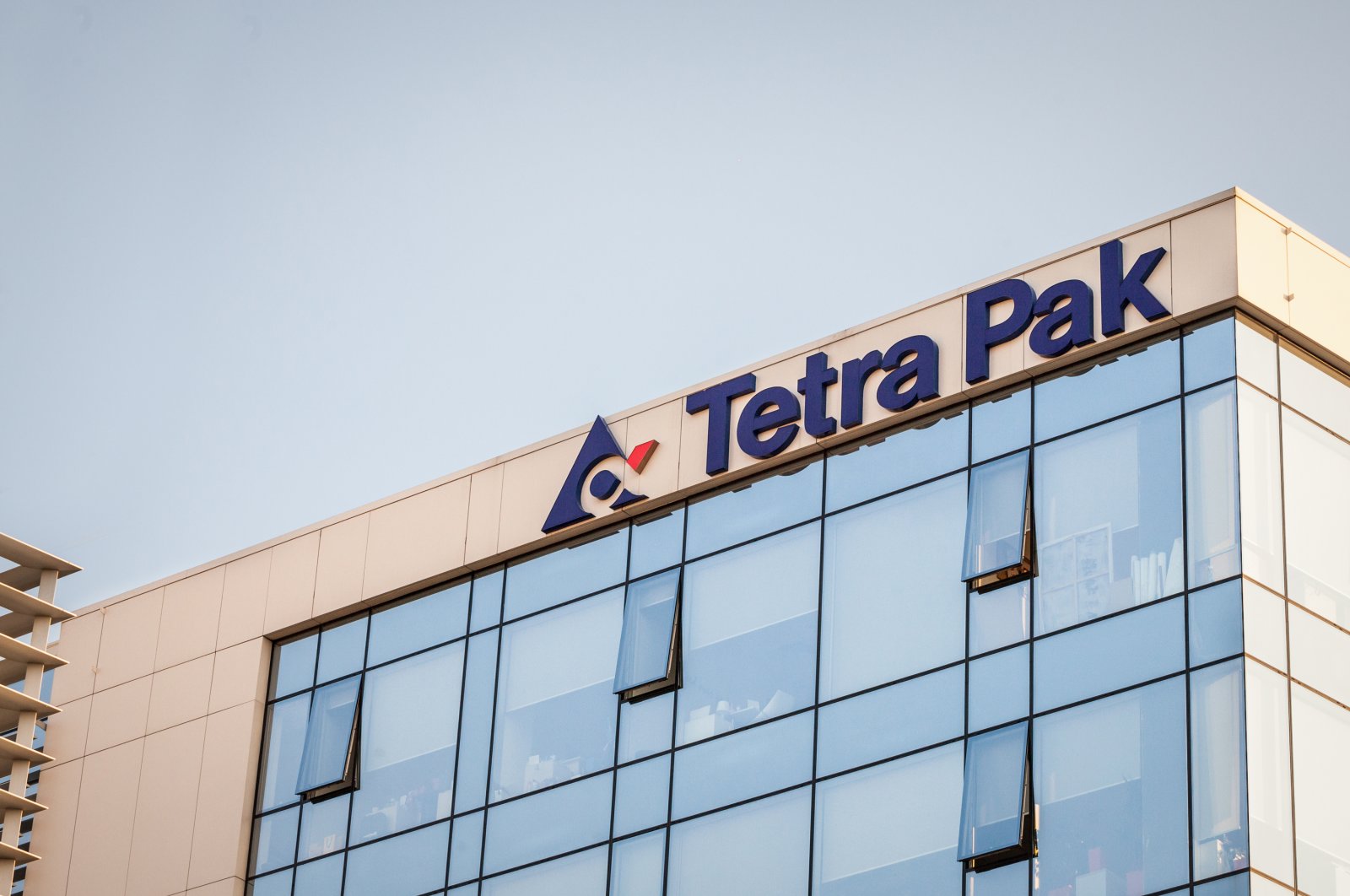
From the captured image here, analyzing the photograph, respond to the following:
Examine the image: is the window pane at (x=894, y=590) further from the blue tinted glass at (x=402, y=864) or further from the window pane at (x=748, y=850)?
the blue tinted glass at (x=402, y=864)

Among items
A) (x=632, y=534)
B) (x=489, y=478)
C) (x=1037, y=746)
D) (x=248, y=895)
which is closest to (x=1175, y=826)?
(x=1037, y=746)

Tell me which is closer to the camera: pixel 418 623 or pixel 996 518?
pixel 996 518

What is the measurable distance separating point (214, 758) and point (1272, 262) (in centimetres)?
2091

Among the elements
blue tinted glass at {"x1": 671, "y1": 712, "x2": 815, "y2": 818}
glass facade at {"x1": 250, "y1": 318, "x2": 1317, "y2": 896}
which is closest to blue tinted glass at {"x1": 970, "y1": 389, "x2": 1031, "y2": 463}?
glass facade at {"x1": 250, "y1": 318, "x2": 1317, "y2": 896}

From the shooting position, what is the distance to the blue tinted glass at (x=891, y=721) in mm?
34562

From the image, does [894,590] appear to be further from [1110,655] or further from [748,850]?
[748,850]

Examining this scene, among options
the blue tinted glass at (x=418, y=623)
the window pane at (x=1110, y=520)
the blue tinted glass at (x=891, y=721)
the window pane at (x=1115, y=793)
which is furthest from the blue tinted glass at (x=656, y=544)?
the window pane at (x=1115, y=793)

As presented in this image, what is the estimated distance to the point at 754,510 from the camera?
38500mm

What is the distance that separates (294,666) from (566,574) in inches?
247

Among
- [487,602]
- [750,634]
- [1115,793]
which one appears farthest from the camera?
[487,602]

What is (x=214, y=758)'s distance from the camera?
43500 mm

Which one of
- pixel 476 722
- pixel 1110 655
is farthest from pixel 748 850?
pixel 476 722

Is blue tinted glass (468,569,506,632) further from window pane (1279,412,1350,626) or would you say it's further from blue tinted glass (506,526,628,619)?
window pane (1279,412,1350,626)

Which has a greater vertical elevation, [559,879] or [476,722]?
[476,722]
